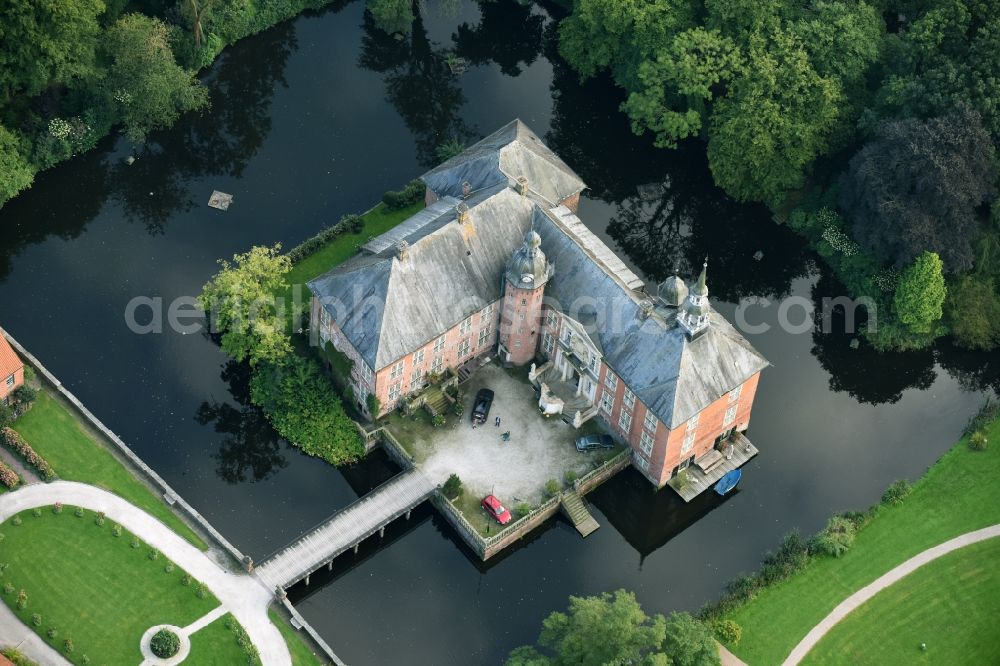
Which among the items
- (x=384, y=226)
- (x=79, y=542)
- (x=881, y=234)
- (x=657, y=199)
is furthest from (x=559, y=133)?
(x=79, y=542)

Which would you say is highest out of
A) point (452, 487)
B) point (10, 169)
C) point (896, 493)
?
point (10, 169)

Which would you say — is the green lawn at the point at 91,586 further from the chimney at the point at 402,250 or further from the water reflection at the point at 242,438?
the chimney at the point at 402,250

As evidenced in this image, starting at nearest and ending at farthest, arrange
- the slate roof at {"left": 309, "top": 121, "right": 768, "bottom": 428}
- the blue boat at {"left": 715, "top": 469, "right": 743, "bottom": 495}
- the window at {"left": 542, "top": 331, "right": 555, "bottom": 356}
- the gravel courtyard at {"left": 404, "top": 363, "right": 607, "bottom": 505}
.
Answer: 1. the slate roof at {"left": 309, "top": 121, "right": 768, "bottom": 428}
2. the gravel courtyard at {"left": 404, "top": 363, "right": 607, "bottom": 505}
3. the blue boat at {"left": 715, "top": 469, "right": 743, "bottom": 495}
4. the window at {"left": 542, "top": 331, "right": 555, "bottom": 356}

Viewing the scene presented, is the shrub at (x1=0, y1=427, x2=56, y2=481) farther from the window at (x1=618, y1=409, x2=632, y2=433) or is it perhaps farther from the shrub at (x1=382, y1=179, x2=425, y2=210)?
the window at (x1=618, y1=409, x2=632, y2=433)

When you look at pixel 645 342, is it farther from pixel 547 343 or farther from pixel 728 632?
pixel 728 632

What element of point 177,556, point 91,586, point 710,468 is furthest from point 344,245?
point 91,586

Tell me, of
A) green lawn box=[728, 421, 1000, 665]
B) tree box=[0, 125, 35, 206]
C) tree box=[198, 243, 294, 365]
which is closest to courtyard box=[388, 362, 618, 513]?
tree box=[198, 243, 294, 365]
